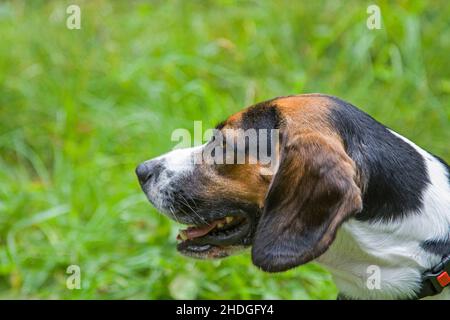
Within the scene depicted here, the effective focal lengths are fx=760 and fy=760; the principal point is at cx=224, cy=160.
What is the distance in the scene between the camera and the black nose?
3.11m

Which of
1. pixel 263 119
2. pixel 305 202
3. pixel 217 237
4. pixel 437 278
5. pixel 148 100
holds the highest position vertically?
pixel 148 100

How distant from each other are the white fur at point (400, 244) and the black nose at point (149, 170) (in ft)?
2.59

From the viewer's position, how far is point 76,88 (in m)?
5.80

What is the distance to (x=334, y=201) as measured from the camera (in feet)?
8.09

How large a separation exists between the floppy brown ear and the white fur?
0.74ft

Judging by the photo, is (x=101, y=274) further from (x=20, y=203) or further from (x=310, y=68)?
(x=310, y=68)

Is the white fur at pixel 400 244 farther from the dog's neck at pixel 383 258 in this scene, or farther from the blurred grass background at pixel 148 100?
the blurred grass background at pixel 148 100

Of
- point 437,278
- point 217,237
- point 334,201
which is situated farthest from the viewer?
point 217,237

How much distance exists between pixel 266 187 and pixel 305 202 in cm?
31

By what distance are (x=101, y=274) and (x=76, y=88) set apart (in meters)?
1.99

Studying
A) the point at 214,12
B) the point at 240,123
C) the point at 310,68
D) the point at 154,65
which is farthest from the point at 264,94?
the point at 240,123

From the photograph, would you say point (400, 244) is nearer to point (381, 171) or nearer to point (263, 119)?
point (381, 171)

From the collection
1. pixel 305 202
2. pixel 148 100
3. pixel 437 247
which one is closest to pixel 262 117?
pixel 305 202

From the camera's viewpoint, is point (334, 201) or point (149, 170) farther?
point (149, 170)
